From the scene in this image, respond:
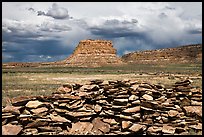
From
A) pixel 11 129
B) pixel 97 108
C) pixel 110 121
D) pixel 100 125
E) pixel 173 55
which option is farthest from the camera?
pixel 173 55

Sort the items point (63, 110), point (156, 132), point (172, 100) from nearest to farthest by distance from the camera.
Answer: point (156, 132)
point (63, 110)
point (172, 100)

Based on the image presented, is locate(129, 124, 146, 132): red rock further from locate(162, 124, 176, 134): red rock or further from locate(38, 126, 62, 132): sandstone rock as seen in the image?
locate(38, 126, 62, 132): sandstone rock

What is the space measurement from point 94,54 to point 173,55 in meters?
29.2

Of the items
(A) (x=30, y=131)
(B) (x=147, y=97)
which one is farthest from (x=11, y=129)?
(B) (x=147, y=97)

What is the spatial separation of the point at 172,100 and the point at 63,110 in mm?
4100

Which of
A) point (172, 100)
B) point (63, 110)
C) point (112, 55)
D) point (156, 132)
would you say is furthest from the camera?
point (112, 55)

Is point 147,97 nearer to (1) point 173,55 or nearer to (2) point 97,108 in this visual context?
(2) point 97,108

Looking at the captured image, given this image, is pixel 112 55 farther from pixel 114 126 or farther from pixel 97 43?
pixel 114 126

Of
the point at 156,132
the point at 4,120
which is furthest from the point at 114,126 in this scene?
the point at 4,120

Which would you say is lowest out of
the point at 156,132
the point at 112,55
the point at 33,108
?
the point at 156,132

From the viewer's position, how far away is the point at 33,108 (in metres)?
11.8

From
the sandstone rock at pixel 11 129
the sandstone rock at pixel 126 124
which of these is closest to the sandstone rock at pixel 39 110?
the sandstone rock at pixel 11 129

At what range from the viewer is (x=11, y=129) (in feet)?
35.3

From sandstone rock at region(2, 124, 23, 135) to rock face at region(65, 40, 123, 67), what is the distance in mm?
103028
